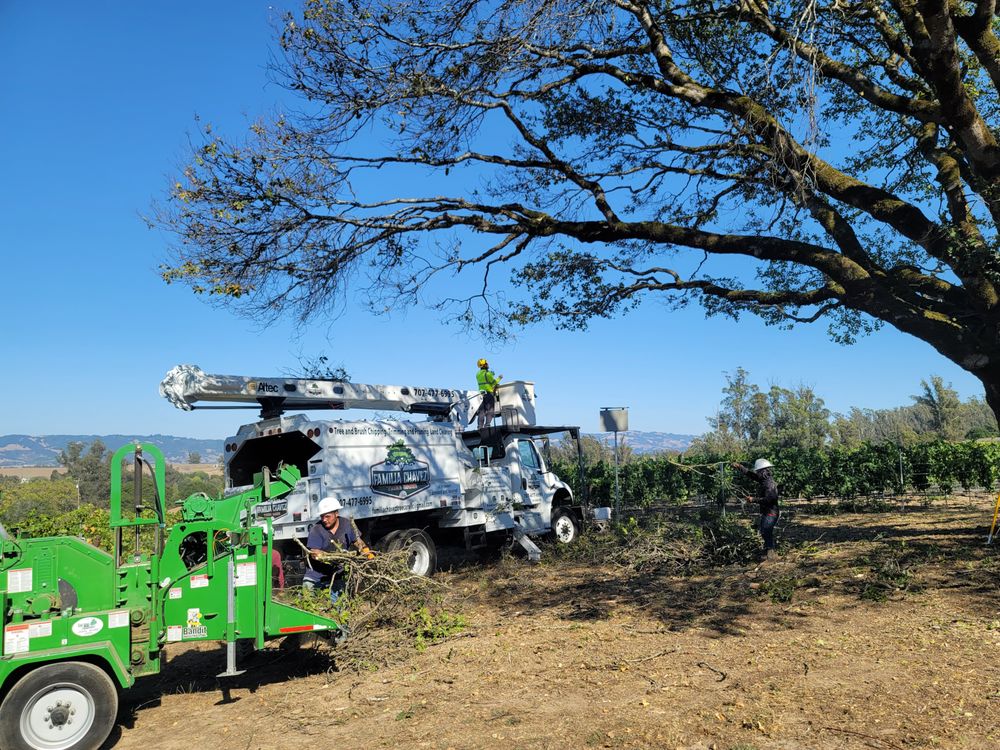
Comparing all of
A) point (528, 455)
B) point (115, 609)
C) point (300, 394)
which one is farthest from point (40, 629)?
point (528, 455)

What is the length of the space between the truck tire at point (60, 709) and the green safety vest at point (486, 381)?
8746 mm

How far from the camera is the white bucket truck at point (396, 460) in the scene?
33.5 feet

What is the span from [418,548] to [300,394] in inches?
117

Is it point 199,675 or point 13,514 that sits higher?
point 13,514

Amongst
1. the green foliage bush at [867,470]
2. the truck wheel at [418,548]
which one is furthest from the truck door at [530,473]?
the green foliage bush at [867,470]

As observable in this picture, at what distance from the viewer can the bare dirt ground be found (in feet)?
16.4

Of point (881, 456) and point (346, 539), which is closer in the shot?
point (346, 539)

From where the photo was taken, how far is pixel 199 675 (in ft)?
24.2

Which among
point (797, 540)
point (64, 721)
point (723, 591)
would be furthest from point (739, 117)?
point (64, 721)

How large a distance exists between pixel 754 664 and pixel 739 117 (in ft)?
25.1

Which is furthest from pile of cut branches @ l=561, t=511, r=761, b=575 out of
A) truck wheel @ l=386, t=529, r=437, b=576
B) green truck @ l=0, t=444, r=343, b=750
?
green truck @ l=0, t=444, r=343, b=750

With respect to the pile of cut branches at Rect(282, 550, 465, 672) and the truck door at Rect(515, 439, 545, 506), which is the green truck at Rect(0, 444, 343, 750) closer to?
the pile of cut branches at Rect(282, 550, 465, 672)

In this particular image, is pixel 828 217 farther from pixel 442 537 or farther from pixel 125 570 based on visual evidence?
pixel 125 570

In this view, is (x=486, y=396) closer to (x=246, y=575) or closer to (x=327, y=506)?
(x=327, y=506)
